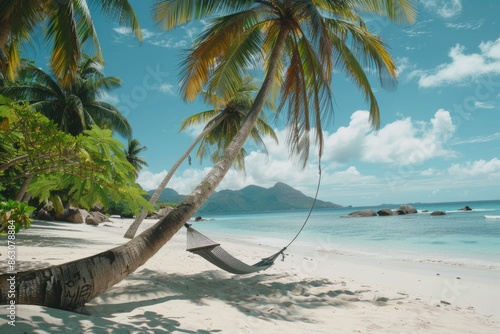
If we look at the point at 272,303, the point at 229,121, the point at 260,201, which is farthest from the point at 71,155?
the point at 260,201

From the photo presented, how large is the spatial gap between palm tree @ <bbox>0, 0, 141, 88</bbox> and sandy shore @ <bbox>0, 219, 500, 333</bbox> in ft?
8.06

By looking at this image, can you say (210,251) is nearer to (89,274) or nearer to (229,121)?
(89,274)

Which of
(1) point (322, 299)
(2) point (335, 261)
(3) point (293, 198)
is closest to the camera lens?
(1) point (322, 299)

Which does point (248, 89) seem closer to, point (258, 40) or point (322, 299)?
point (258, 40)

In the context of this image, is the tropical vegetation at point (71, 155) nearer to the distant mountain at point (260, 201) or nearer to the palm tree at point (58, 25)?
the palm tree at point (58, 25)

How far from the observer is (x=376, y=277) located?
17.9ft

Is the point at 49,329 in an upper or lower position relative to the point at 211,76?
lower

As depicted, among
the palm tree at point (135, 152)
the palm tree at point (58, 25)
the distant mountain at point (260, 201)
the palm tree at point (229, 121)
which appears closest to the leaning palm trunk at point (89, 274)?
the palm tree at point (58, 25)

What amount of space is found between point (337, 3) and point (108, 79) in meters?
9.90

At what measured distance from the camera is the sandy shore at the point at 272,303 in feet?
8.18

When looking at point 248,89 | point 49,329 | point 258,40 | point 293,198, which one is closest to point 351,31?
point 258,40

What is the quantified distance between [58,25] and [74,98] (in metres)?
7.94

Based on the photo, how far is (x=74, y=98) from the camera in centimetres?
1129

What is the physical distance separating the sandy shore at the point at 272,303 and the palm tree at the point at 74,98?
23.3 ft
